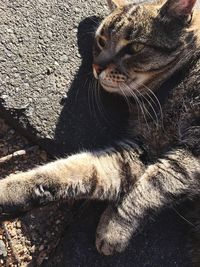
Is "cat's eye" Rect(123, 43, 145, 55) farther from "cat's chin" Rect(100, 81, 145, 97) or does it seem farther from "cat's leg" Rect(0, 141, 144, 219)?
"cat's leg" Rect(0, 141, 144, 219)

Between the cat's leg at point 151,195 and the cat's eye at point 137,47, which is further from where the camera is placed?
the cat's eye at point 137,47

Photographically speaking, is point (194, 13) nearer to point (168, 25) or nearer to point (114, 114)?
point (168, 25)

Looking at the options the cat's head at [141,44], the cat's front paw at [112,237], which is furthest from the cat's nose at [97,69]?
the cat's front paw at [112,237]

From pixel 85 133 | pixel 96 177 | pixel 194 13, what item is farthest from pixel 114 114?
pixel 194 13

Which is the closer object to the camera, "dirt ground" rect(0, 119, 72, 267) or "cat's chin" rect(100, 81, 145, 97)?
"dirt ground" rect(0, 119, 72, 267)

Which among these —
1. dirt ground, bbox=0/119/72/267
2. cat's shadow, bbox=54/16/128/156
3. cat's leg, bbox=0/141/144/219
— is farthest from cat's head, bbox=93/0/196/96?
dirt ground, bbox=0/119/72/267

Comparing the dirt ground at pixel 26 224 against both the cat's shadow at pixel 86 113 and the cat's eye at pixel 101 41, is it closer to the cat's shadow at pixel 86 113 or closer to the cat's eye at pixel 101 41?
the cat's shadow at pixel 86 113
